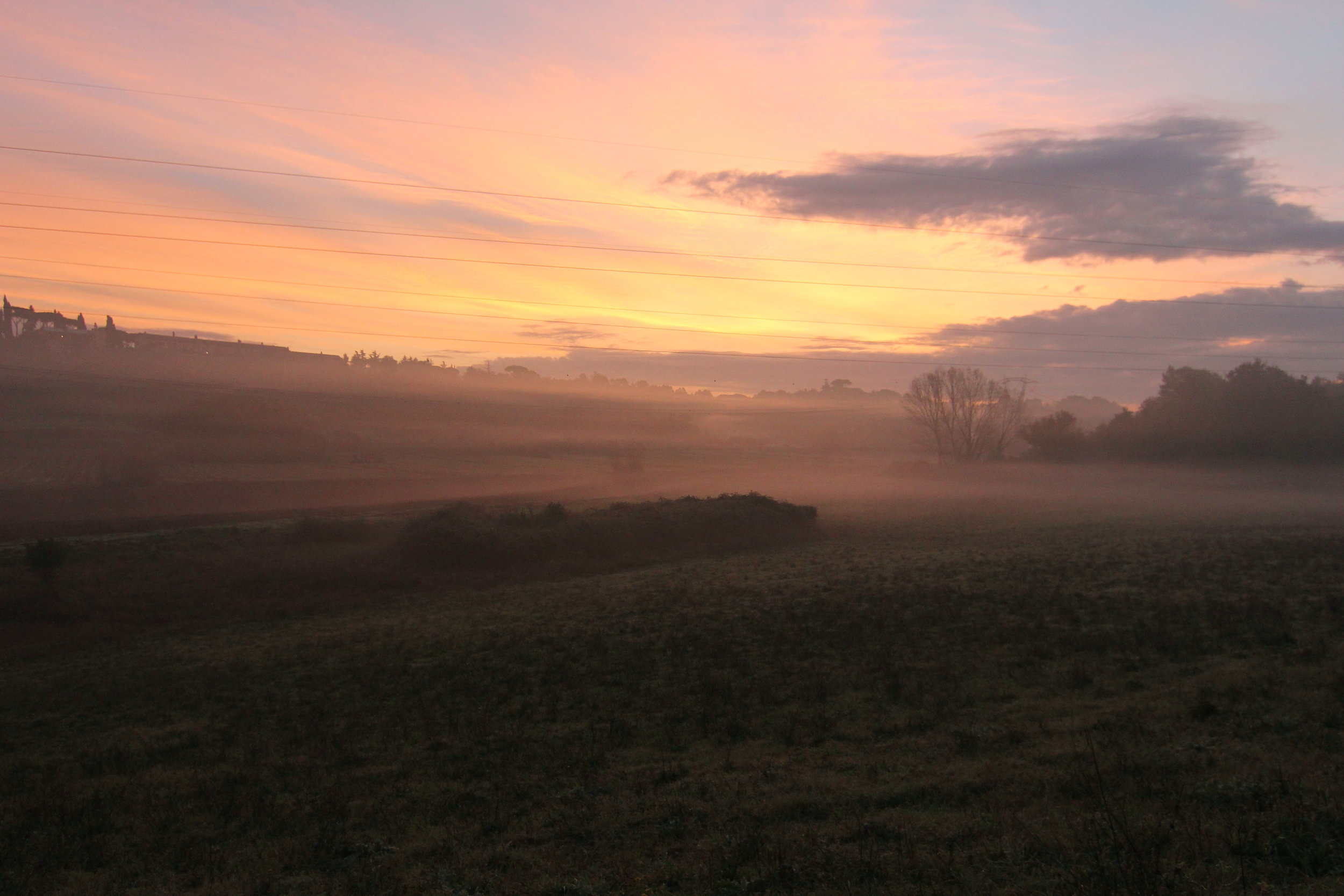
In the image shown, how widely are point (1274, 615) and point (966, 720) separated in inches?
416

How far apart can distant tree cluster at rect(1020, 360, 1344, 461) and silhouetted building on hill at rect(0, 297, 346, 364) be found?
100 metres

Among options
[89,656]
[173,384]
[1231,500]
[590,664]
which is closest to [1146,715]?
[590,664]

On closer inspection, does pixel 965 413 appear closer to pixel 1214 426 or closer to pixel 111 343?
pixel 1214 426

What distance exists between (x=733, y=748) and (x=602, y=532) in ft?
111

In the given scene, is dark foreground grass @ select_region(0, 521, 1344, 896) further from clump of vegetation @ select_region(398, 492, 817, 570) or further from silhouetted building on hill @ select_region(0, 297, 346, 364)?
silhouetted building on hill @ select_region(0, 297, 346, 364)

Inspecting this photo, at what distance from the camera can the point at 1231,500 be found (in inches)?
2210

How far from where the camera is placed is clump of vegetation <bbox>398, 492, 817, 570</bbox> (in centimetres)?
4194

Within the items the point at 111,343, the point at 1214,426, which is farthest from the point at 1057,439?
the point at 111,343

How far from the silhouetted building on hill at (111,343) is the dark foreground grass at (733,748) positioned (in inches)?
3711

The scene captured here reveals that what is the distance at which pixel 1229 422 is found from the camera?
3027 inches

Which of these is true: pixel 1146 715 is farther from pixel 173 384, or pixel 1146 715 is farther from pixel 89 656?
pixel 173 384

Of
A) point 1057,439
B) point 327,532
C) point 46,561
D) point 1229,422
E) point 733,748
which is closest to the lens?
point 733,748

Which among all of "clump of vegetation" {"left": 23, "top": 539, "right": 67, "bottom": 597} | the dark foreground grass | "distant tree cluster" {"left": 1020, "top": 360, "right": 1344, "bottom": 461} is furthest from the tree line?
"clump of vegetation" {"left": 23, "top": 539, "right": 67, "bottom": 597}

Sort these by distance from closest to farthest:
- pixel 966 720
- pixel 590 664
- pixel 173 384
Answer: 1. pixel 966 720
2. pixel 590 664
3. pixel 173 384
